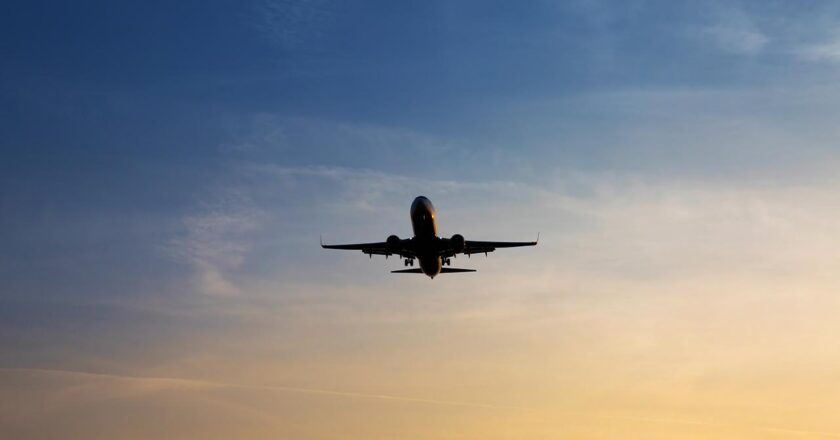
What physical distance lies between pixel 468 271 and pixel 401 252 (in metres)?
13.3

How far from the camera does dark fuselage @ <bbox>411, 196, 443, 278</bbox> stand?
451ft

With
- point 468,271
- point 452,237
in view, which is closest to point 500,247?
point 468,271

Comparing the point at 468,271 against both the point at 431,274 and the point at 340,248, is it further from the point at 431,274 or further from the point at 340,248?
the point at 340,248

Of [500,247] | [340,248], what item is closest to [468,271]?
[500,247]

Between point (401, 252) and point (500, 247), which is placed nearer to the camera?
point (401, 252)

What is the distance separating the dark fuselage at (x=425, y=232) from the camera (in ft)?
451

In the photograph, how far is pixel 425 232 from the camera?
13925 centimetres

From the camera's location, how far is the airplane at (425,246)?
5443 inches

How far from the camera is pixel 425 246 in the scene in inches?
5556

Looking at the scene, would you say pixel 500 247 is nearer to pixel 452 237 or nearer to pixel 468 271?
pixel 468 271

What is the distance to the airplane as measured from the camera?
13825 cm

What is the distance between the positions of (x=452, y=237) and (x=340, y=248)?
19918 mm

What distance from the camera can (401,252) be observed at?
478 feet

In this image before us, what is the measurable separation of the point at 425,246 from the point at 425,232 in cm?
265
